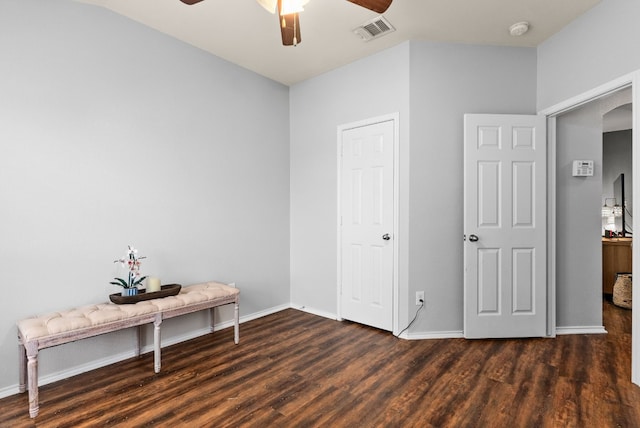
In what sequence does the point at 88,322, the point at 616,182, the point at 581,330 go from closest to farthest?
the point at 88,322
the point at 581,330
the point at 616,182

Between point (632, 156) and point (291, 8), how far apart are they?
7.96 ft

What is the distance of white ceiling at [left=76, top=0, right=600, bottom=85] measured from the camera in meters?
2.62

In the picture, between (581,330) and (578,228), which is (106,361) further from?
(578,228)

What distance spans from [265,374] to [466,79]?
3.16m

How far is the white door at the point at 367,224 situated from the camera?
133 inches

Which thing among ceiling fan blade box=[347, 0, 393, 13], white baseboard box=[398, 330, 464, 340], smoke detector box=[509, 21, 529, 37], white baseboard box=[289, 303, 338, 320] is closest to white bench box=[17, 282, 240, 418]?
white baseboard box=[289, 303, 338, 320]

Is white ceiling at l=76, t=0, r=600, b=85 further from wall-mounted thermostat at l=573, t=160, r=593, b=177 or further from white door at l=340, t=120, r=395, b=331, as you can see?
wall-mounted thermostat at l=573, t=160, r=593, b=177

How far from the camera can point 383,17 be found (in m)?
2.79

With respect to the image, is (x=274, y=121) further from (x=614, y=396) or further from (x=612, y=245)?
(x=612, y=245)

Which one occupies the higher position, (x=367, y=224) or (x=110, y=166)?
(x=110, y=166)

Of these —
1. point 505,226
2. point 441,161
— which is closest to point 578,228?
point 505,226

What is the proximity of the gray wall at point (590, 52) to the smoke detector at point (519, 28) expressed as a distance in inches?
14.1

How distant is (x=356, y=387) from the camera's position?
232 cm

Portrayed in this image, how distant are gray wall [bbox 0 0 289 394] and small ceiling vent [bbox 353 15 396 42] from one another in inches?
55.1
